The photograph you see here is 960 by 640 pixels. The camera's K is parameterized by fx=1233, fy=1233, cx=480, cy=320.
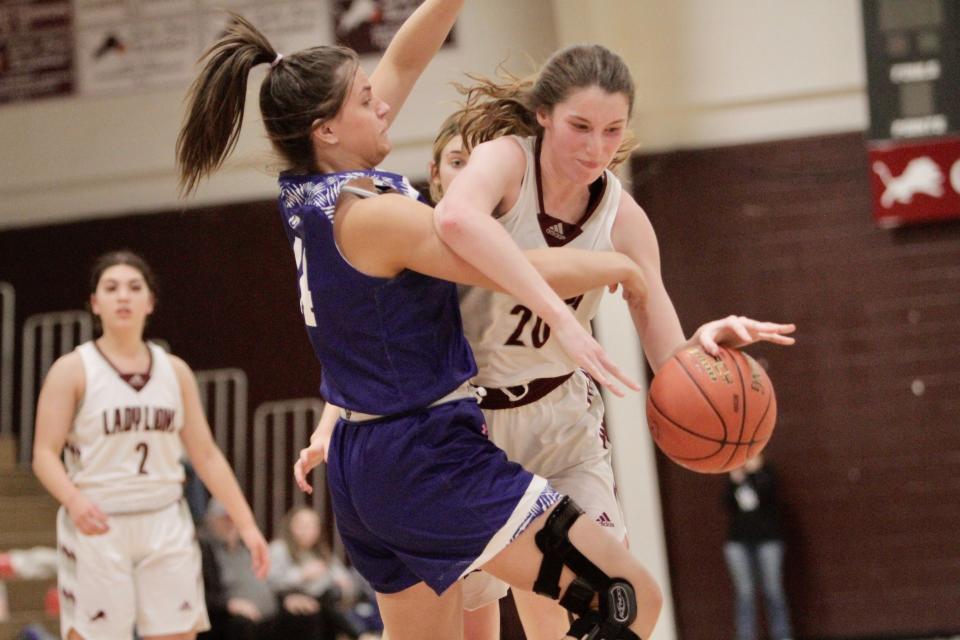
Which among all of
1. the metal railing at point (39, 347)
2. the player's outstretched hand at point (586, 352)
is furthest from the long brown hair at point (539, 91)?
the metal railing at point (39, 347)

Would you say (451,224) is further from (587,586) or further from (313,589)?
(313,589)

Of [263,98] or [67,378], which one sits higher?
[263,98]

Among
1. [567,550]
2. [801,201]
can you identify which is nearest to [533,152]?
[567,550]

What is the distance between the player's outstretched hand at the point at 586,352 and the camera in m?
2.66

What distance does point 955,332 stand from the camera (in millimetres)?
9672

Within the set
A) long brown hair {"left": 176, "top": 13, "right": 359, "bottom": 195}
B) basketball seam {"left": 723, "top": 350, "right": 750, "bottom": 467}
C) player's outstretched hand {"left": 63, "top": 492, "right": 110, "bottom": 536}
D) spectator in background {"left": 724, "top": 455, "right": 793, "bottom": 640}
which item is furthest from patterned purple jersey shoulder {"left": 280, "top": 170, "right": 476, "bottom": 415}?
spectator in background {"left": 724, "top": 455, "right": 793, "bottom": 640}

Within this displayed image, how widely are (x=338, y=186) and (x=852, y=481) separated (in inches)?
306

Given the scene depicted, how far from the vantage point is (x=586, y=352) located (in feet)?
8.75

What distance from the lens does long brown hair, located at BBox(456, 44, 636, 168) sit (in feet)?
10.0

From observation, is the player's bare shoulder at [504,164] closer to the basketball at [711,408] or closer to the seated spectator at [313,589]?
the basketball at [711,408]

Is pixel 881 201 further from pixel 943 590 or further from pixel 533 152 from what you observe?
pixel 533 152

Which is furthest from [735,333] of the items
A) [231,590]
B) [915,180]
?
[915,180]

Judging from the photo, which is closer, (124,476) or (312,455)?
(312,455)

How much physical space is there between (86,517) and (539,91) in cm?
291
